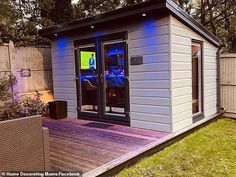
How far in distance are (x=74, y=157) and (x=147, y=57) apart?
8.03 ft

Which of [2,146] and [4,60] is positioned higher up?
[4,60]

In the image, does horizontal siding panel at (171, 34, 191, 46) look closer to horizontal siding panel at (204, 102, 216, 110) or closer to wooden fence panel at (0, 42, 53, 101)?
horizontal siding panel at (204, 102, 216, 110)

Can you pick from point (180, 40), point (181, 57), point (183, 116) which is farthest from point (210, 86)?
point (180, 40)

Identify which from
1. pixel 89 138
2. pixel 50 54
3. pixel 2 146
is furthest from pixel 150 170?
pixel 50 54

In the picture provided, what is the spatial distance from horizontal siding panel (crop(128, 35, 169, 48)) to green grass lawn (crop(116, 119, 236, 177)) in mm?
1940

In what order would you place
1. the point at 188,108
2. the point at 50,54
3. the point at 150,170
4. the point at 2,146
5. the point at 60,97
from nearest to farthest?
1. the point at 2,146
2. the point at 150,170
3. the point at 188,108
4. the point at 60,97
5. the point at 50,54

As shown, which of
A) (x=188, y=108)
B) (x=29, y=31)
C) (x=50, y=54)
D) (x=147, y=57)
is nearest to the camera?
(x=147, y=57)

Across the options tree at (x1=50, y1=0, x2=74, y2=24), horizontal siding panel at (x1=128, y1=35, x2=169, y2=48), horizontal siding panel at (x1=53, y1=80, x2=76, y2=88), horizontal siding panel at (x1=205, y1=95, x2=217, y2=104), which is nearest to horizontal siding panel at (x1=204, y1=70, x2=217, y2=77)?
horizontal siding panel at (x1=205, y1=95, x2=217, y2=104)

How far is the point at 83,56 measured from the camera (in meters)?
6.18

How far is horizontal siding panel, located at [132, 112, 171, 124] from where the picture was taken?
474 cm

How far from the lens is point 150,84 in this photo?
16.2 feet

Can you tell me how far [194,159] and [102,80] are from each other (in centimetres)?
278

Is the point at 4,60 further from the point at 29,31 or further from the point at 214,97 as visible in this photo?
the point at 214,97

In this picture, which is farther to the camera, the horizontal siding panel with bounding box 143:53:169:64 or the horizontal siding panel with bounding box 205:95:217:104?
the horizontal siding panel with bounding box 205:95:217:104
